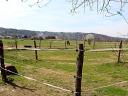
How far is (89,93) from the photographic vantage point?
968 centimetres

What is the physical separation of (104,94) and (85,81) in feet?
7.69

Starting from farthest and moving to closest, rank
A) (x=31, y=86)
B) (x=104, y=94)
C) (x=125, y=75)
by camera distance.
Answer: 1. (x=125, y=75)
2. (x=31, y=86)
3. (x=104, y=94)

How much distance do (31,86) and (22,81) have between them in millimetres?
832

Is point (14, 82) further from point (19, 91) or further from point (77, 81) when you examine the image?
point (77, 81)

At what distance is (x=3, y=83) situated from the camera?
35.7 ft

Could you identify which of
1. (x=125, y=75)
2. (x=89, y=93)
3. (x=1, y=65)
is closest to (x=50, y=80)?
(x=1, y=65)

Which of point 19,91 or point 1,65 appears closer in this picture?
point 19,91

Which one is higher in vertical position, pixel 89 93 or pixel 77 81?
pixel 77 81

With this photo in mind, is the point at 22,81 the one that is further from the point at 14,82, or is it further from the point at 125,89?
the point at 125,89

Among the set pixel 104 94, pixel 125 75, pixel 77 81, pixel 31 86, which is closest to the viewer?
pixel 77 81


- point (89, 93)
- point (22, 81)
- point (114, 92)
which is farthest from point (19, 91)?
point (114, 92)

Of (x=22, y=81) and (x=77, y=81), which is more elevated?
(x=77, y=81)

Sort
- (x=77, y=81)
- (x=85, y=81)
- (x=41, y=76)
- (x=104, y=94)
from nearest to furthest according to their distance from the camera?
(x=77, y=81)
(x=104, y=94)
(x=85, y=81)
(x=41, y=76)

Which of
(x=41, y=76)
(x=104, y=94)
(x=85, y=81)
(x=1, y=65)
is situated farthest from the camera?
(x=41, y=76)
